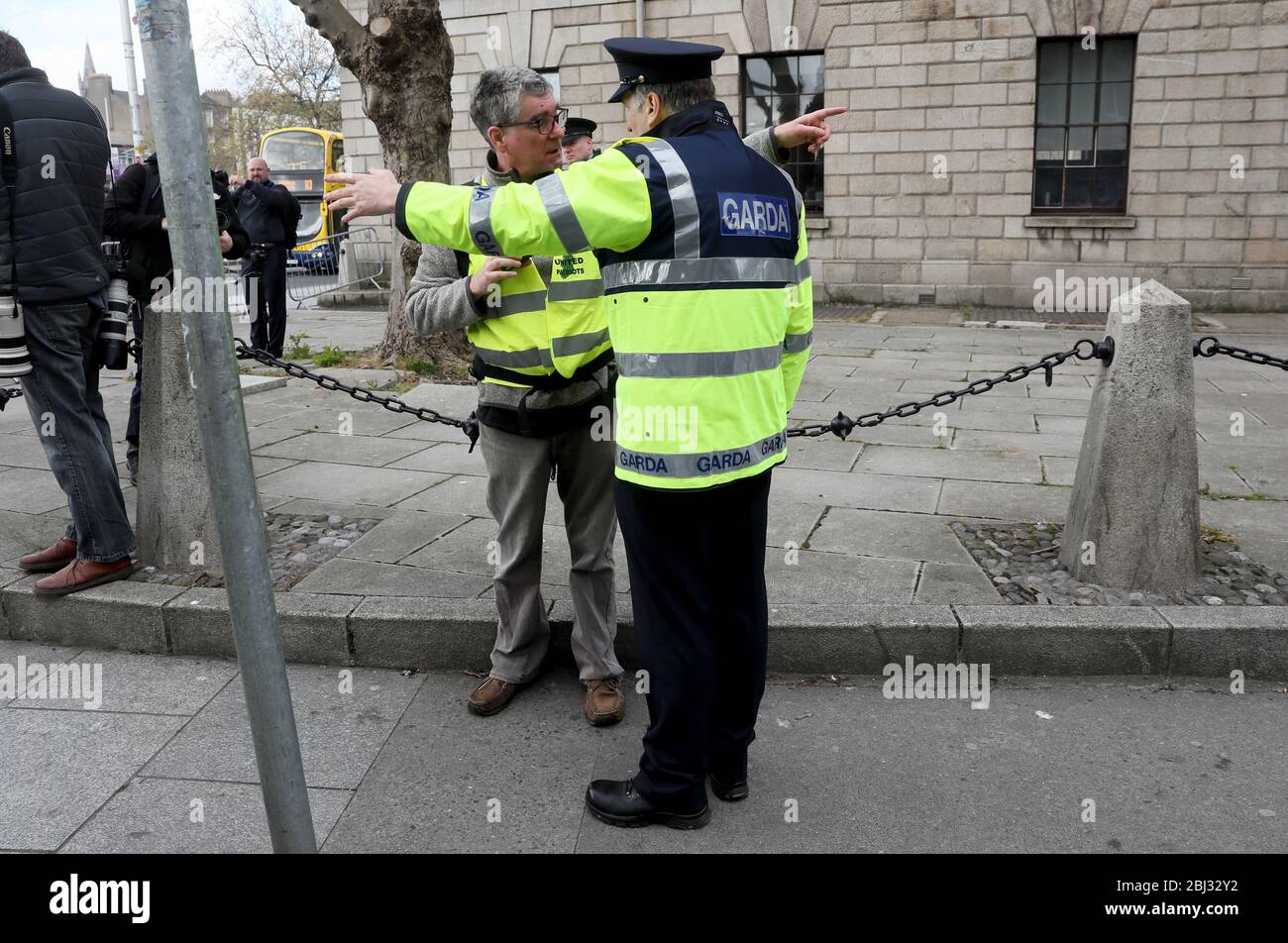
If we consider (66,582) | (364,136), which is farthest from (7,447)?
(364,136)

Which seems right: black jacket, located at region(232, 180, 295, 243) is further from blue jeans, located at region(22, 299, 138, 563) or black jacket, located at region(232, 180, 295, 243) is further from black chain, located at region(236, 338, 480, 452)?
blue jeans, located at region(22, 299, 138, 563)

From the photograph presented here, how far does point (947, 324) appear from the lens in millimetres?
13305

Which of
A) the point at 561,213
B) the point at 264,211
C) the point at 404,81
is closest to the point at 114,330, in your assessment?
the point at 561,213

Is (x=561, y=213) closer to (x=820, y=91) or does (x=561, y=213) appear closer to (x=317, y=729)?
(x=317, y=729)

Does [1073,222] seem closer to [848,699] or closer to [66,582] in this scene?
[848,699]

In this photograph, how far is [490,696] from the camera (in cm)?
375

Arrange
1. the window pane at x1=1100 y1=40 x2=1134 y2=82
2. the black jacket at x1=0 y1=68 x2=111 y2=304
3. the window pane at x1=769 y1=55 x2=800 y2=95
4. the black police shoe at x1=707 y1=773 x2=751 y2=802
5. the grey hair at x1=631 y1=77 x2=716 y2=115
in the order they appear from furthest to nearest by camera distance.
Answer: the window pane at x1=769 y1=55 x2=800 y2=95 → the window pane at x1=1100 y1=40 x2=1134 y2=82 → the black jacket at x1=0 y1=68 x2=111 y2=304 → the black police shoe at x1=707 y1=773 x2=751 y2=802 → the grey hair at x1=631 y1=77 x2=716 y2=115

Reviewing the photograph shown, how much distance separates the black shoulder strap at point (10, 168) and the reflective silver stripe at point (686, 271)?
284cm

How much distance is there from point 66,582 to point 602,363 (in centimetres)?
251

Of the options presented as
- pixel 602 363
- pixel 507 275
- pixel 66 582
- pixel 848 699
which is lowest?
pixel 848 699

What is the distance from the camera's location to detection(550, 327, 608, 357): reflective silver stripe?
3.47 m

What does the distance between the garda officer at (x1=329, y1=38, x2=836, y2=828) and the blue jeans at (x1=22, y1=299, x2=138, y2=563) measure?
2.51 m

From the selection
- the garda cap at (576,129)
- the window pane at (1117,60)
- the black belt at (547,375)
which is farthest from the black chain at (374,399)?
the window pane at (1117,60)

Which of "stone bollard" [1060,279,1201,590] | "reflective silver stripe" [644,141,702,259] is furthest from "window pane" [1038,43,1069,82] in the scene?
"reflective silver stripe" [644,141,702,259]
